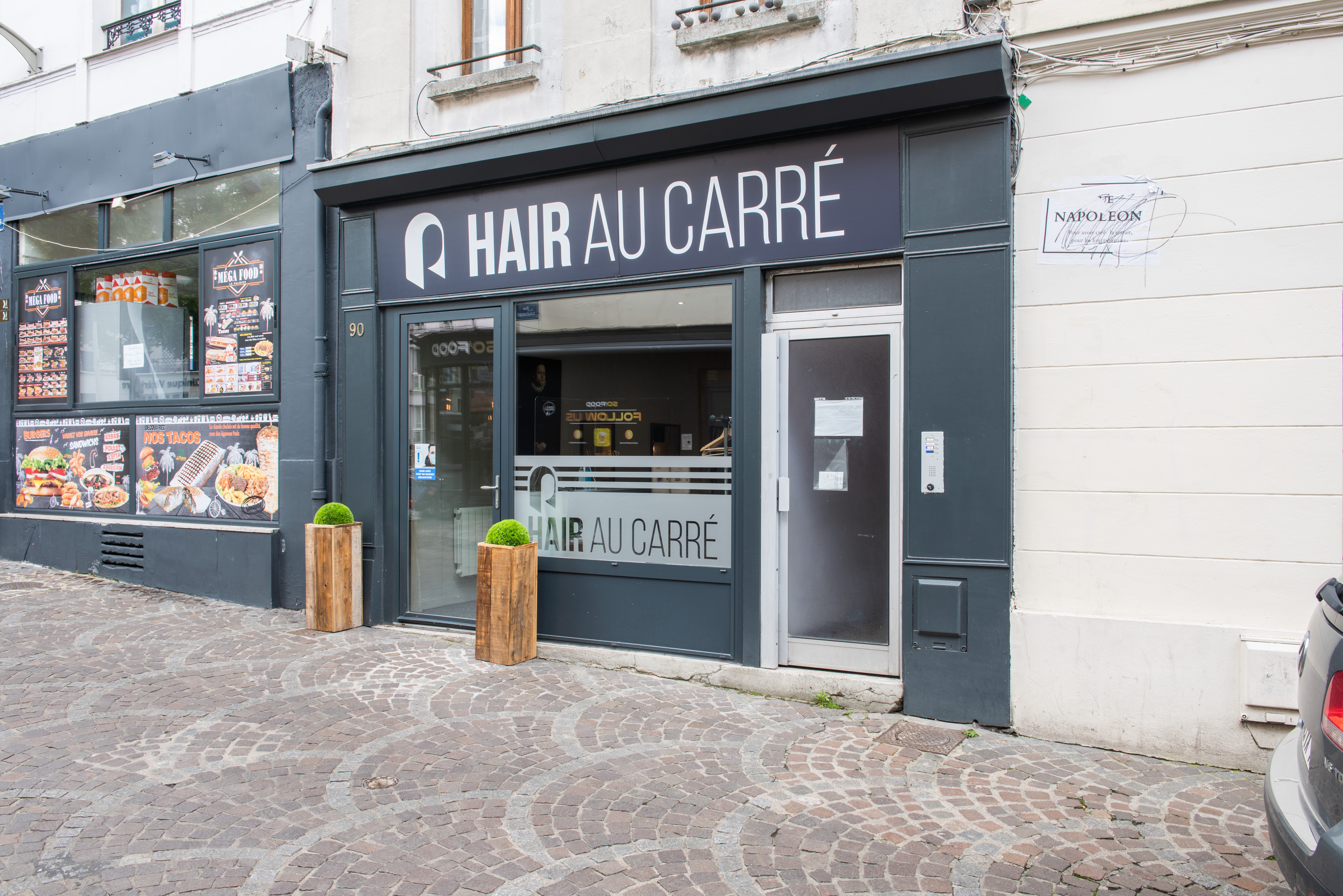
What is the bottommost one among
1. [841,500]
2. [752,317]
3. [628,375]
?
[841,500]

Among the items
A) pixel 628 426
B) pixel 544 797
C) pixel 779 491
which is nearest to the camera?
pixel 544 797

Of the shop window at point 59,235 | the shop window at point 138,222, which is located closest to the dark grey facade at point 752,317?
the shop window at point 138,222

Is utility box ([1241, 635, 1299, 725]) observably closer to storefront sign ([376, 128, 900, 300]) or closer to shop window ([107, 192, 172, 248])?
storefront sign ([376, 128, 900, 300])

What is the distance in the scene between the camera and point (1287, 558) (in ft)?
13.9

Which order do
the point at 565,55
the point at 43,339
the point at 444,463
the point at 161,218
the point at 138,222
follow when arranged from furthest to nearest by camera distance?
the point at 43,339, the point at 138,222, the point at 161,218, the point at 444,463, the point at 565,55

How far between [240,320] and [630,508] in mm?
4418

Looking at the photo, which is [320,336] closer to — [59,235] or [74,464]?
[74,464]

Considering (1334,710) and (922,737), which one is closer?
(1334,710)

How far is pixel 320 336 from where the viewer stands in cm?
724

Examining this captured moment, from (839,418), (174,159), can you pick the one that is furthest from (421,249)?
(839,418)

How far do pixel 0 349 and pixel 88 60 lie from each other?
334 cm

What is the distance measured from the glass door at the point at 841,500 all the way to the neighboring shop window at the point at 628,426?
46cm

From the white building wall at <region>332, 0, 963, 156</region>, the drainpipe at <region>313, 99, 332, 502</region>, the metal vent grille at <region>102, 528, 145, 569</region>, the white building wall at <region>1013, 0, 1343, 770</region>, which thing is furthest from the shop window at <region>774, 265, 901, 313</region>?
the metal vent grille at <region>102, 528, 145, 569</region>

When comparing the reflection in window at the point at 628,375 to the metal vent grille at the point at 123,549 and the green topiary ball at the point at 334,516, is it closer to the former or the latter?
the green topiary ball at the point at 334,516
